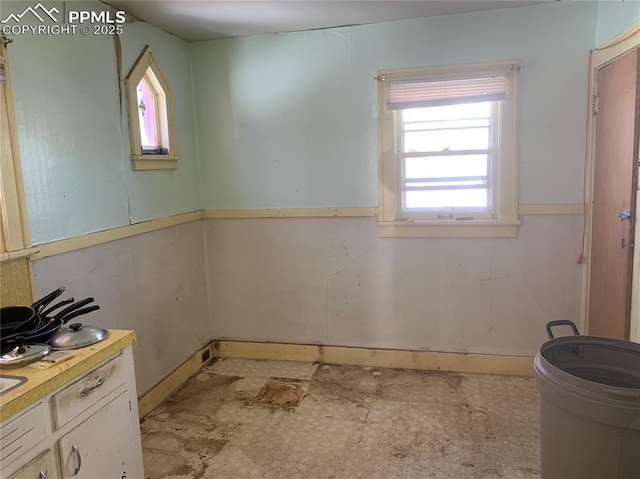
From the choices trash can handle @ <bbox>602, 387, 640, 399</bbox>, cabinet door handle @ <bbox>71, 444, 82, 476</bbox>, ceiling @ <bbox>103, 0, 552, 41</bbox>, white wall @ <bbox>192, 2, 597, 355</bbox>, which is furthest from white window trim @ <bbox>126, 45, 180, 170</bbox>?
trash can handle @ <bbox>602, 387, 640, 399</bbox>

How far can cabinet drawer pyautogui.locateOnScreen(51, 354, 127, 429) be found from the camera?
5.11 feet

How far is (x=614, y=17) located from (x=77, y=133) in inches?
116

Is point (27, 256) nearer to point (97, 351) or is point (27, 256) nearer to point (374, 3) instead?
point (97, 351)

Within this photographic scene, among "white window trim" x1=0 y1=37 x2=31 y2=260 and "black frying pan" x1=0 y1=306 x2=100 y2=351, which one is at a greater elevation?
"white window trim" x1=0 y1=37 x2=31 y2=260

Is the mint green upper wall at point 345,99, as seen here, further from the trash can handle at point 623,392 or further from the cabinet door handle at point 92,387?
the cabinet door handle at point 92,387

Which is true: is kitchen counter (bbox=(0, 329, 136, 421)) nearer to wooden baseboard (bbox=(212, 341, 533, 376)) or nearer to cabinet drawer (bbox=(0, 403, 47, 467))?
cabinet drawer (bbox=(0, 403, 47, 467))

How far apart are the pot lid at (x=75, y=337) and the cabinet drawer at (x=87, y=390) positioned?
0.11 metres

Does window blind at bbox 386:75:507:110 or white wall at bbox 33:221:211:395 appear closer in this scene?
white wall at bbox 33:221:211:395

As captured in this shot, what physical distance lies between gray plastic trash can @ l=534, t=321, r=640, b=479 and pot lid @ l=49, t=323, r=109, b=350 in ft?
5.54

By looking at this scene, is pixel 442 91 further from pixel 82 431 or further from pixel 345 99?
pixel 82 431

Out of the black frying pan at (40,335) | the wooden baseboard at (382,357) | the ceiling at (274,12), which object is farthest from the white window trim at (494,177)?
the black frying pan at (40,335)

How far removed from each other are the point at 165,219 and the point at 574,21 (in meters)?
2.87

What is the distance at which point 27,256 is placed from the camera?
2.12m

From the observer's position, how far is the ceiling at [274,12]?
106 inches
